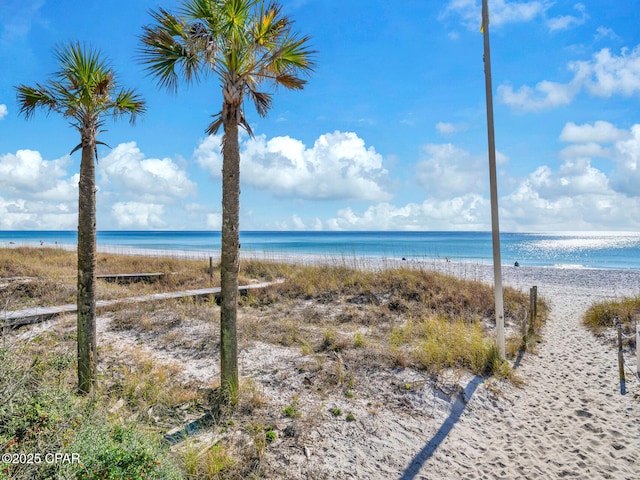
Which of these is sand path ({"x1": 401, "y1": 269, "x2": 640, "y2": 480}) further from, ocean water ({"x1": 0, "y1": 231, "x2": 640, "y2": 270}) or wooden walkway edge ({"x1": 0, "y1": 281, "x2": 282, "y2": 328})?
ocean water ({"x1": 0, "y1": 231, "x2": 640, "y2": 270})

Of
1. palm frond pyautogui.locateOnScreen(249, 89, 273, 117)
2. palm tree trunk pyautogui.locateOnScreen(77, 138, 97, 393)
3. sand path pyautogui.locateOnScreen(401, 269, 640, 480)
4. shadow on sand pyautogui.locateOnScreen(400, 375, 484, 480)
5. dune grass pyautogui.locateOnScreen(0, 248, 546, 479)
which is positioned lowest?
sand path pyautogui.locateOnScreen(401, 269, 640, 480)

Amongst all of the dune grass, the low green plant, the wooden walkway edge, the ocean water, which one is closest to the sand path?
the dune grass

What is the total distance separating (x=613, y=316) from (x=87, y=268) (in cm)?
1354

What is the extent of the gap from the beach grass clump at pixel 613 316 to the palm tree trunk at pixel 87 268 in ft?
40.4

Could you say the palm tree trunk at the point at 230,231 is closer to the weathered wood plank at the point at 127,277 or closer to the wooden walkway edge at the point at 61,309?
the wooden walkway edge at the point at 61,309

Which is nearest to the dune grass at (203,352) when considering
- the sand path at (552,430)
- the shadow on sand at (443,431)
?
the shadow on sand at (443,431)

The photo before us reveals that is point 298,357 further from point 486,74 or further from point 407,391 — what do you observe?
point 486,74

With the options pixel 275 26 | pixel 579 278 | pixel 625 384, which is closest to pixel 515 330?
pixel 625 384

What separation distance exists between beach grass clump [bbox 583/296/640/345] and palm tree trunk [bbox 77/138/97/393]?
12327mm

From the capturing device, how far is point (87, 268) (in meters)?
5.40

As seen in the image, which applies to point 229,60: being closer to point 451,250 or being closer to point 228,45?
point 228,45

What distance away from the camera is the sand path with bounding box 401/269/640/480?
15.0 ft

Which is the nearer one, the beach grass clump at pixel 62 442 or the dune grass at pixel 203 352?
the beach grass clump at pixel 62 442

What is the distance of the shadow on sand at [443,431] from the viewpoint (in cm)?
446
